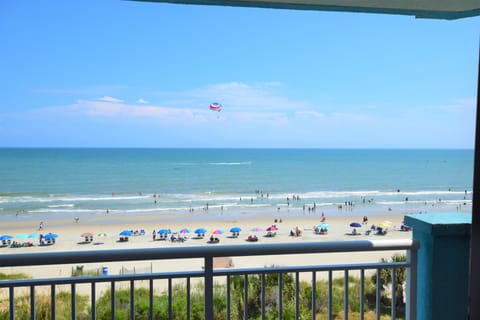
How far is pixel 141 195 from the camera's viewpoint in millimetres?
22000

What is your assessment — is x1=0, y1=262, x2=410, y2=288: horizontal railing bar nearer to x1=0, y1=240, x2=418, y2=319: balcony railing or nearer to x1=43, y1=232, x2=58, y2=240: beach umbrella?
x1=0, y1=240, x2=418, y2=319: balcony railing

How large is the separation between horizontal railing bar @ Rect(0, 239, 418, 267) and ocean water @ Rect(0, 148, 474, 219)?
15.5 metres

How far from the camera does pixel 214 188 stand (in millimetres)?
23891

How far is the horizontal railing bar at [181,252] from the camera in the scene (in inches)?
58.9

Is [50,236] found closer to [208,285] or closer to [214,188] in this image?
[214,188]

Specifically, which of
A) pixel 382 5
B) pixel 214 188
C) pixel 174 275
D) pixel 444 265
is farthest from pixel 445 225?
pixel 214 188

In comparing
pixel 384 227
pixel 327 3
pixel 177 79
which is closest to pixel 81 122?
pixel 177 79

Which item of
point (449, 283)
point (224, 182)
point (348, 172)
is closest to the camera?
point (449, 283)

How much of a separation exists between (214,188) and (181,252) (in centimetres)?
2236

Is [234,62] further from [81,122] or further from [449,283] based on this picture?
[449,283]

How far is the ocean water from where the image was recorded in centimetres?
1878

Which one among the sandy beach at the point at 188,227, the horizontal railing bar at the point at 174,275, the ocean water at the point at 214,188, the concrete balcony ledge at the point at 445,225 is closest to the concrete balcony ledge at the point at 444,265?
the concrete balcony ledge at the point at 445,225

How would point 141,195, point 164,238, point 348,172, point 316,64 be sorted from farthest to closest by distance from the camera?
point 316,64
point 348,172
point 141,195
point 164,238

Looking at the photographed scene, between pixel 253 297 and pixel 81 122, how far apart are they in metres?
33.3
